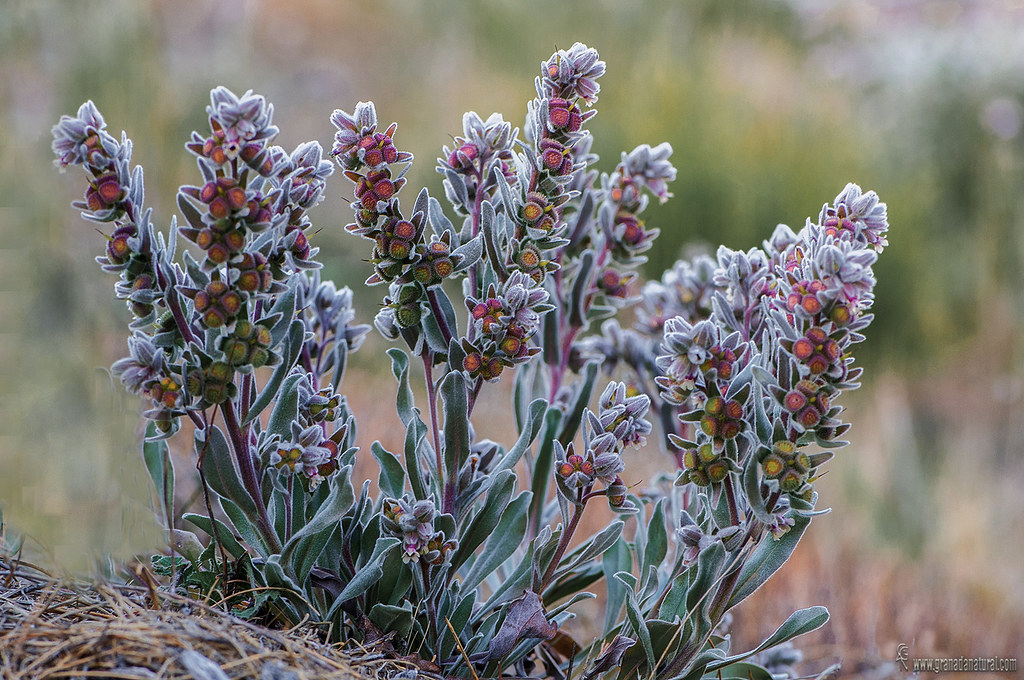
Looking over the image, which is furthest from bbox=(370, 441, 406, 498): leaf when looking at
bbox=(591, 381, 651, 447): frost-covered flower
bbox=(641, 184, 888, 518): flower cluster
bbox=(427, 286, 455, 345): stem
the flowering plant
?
bbox=(641, 184, 888, 518): flower cluster

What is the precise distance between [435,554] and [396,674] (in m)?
0.18

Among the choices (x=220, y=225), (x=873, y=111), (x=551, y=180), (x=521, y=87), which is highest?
(x=873, y=111)

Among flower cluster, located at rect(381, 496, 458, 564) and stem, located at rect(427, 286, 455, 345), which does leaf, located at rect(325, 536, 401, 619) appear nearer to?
flower cluster, located at rect(381, 496, 458, 564)

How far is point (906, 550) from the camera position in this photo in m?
3.85

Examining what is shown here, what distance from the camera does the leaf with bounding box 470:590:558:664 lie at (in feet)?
4.02

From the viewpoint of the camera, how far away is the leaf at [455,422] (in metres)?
1.24

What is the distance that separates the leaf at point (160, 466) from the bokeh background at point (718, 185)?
0.03m

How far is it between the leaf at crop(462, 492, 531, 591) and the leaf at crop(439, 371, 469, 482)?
12 centimetres

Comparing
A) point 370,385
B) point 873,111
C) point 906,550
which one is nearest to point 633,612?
point 370,385

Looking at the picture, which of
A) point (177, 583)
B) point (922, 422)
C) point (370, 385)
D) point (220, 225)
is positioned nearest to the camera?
point (220, 225)

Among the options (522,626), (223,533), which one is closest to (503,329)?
(522,626)

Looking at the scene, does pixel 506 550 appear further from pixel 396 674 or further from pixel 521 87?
pixel 521 87

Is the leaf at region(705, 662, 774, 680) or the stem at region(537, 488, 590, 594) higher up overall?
the stem at region(537, 488, 590, 594)

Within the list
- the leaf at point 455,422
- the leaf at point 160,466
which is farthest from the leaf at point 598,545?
the leaf at point 160,466
